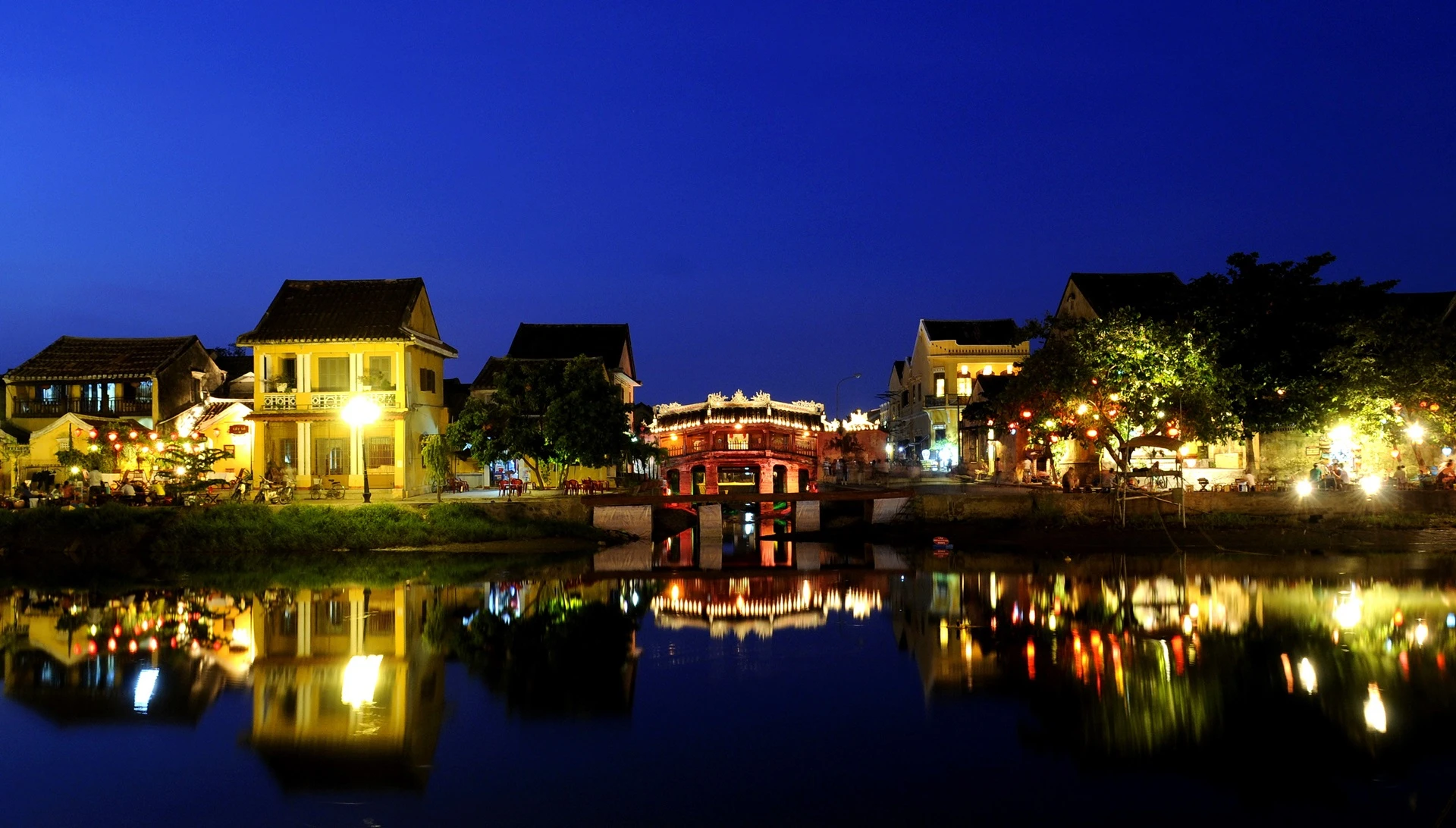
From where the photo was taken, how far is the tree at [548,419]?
A: 3806 cm

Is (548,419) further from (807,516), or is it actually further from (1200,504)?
(1200,504)

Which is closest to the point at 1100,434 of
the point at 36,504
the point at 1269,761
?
the point at 1269,761

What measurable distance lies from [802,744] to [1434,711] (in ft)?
30.0

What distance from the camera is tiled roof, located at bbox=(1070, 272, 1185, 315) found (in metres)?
43.8

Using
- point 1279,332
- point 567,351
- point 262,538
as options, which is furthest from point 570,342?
point 1279,332

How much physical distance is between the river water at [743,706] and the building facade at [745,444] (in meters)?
20.1

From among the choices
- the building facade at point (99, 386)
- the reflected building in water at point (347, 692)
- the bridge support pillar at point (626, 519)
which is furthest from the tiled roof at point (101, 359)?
the reflected building in water at point (347, 692)

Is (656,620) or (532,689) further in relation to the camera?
(656,620)

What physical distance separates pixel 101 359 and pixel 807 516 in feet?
111

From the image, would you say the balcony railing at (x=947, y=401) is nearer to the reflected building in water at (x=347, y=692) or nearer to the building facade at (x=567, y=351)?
the building facade at (x=567, y=351)

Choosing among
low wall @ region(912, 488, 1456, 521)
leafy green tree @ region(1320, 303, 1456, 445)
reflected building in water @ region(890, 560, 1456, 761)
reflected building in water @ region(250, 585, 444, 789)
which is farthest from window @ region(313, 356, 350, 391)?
leafy green tree @ region(1320, 303, 1456, 445)

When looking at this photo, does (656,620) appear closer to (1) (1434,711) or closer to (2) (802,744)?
(2) (802,744)

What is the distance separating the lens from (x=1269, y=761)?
13.0 meters

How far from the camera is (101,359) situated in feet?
158
